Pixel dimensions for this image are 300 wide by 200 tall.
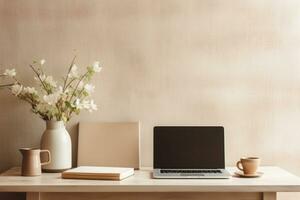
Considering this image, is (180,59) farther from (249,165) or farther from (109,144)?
(249,165)

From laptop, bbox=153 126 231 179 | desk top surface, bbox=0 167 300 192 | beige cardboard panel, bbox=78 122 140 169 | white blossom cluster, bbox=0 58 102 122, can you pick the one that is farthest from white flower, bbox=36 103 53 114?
laptop, bbox=153 126 231 179

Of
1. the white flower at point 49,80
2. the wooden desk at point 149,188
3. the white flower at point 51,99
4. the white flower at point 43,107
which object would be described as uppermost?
the white flower at point 49,80

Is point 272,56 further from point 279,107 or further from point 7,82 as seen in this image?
point 7,82

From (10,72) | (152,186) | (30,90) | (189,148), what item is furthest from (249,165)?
(10,72)

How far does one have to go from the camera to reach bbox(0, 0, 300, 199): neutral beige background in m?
2.45

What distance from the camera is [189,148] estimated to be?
225cm

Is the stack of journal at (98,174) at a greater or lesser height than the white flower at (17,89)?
lesser

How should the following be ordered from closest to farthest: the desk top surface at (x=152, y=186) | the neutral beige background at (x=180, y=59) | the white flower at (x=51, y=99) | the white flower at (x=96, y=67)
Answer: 1. the desk top surface at (x=152, y=186)
2. the white flower at (x=51, y=99)
3. the white flower at (x=96, y=67)
4. the neutral beige background at (x=180, y=59)

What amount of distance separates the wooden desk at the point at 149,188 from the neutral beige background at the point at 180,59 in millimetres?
407

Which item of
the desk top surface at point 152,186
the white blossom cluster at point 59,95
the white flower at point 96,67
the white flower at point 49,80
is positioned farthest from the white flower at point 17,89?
the desk top surface at point 152,186

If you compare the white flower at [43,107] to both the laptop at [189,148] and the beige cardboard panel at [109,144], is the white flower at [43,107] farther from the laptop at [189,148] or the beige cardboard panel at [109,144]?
the laptop at [189,148]

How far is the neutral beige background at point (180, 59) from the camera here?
2.45 m

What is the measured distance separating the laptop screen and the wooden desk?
163mm

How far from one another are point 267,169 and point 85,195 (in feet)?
2.74
